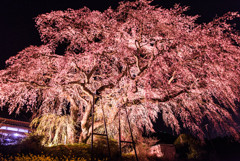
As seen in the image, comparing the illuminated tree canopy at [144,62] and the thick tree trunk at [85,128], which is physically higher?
the illuminated tree canopy at [144,62]

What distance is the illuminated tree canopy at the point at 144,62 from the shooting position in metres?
5.68

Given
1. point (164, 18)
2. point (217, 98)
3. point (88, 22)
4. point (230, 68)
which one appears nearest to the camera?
point (230, 68)

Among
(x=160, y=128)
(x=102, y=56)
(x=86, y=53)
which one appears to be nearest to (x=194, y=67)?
(x=102, y=56)

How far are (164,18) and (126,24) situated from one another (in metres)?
1.65

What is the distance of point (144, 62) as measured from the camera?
8188 mm

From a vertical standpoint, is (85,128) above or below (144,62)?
below

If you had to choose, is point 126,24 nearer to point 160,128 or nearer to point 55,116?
point 55,116

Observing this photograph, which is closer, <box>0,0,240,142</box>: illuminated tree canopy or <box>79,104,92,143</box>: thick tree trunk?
<box>0,0,240,142</box>: illuminated tree canopy

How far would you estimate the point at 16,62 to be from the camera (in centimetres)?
762

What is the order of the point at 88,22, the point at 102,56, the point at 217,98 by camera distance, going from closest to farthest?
the point at 217,98 < the point at 88,22 < the point at 102,56

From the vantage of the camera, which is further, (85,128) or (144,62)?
(85,128)

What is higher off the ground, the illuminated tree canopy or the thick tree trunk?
the illuminated tree canopy

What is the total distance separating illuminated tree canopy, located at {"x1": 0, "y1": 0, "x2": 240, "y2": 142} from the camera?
18.6ft

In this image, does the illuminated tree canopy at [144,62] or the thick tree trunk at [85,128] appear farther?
the thick tree trunk at [85,128]
